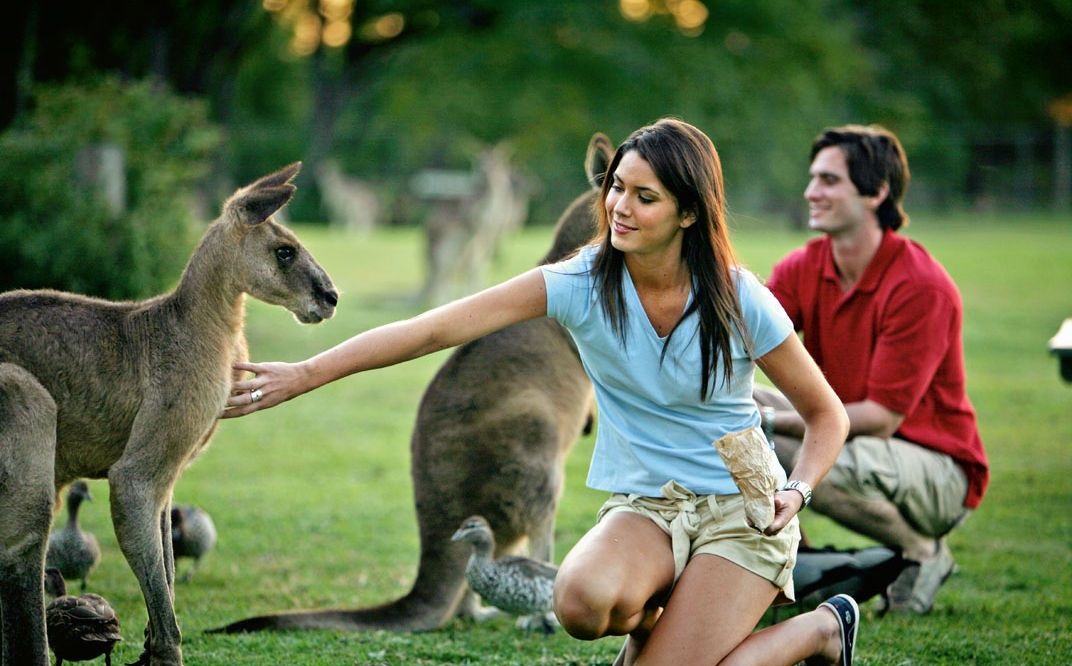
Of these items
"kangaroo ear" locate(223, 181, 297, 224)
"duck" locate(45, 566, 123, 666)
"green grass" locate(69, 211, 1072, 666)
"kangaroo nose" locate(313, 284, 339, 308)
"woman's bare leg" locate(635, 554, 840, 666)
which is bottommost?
"green grass" locate(69, 211, 1072, 666)

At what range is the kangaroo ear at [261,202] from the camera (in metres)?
3.61

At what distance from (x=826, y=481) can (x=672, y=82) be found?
1395 centimetres

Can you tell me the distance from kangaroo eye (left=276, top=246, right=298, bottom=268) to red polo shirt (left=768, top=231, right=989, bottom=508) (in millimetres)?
2368

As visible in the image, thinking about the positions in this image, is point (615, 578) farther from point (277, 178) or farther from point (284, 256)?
point (277, 178)

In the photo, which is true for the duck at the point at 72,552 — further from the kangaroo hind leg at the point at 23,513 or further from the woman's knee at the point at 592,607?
the woman's knee at the point at 592,607

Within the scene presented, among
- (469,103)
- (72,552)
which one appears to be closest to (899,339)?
(72,552)

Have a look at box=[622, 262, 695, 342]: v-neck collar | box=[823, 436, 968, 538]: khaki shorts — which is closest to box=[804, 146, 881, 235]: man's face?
box=[823, 436, 968, 538]: khaki shorts

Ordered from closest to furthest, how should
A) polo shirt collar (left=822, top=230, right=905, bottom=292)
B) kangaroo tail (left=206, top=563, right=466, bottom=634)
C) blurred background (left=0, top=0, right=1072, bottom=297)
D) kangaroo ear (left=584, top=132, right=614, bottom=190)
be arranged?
kangaroo tail (left=206, top=563, right=466, bottom=634) → polo shirt collar (left=822, top=230, right=905, bottom=292) → kangaroo ear (left=584, top=132, right=614, bottom=190) → blurred background (left=0, top=0, right=1072, bottom=297)

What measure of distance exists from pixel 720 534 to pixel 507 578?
1.18 metres

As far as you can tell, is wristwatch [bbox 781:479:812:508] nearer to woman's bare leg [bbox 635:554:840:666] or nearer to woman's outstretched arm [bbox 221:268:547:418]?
woman's bare leg [bbox 635:554:840:666]

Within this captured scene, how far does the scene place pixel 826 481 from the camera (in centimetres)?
483

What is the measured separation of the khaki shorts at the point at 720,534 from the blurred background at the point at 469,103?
131 inches

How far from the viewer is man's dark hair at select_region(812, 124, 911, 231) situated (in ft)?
16.7

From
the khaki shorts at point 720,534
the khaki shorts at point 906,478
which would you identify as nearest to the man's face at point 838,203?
the khaki shorts at point 906,478
